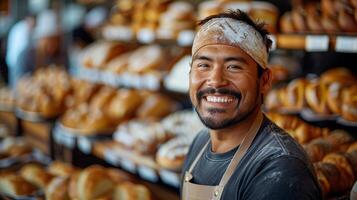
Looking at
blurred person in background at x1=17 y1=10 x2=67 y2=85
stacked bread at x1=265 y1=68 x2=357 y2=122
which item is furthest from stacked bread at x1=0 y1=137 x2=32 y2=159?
blurred person in background at x1=17 y1=10 x2=67 y2=85

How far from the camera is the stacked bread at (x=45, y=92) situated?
4.15 meters

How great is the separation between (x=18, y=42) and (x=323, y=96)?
466 cm

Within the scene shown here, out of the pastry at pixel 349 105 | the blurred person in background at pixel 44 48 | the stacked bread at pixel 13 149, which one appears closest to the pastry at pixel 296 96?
the pastry at pixel 349 105

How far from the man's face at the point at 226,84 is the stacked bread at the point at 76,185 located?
1.06 metres

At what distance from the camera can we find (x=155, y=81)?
361 centimetres

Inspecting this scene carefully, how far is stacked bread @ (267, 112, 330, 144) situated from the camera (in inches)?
93.3

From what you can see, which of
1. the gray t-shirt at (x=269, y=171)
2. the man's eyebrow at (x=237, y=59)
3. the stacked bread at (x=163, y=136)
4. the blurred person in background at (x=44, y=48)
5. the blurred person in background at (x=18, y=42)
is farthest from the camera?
the blurred person in background at (x=18, y=42)

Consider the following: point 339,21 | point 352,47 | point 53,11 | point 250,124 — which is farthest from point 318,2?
point 53,11

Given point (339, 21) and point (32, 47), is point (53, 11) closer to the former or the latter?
point (32, 47)

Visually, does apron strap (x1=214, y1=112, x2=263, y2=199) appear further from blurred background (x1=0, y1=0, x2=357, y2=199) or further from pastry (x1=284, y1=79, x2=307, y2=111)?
pastry (x1=284, y1=79, x2=307, y2=111)

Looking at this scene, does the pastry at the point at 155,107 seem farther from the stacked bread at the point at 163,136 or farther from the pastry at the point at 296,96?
the pastry at the point at 296,96

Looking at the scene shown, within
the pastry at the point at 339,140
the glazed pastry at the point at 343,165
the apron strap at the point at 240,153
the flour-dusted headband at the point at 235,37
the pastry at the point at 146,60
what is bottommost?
the pastry at the point at 146,60

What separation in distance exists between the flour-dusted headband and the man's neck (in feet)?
0.62

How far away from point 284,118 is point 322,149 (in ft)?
1.60
